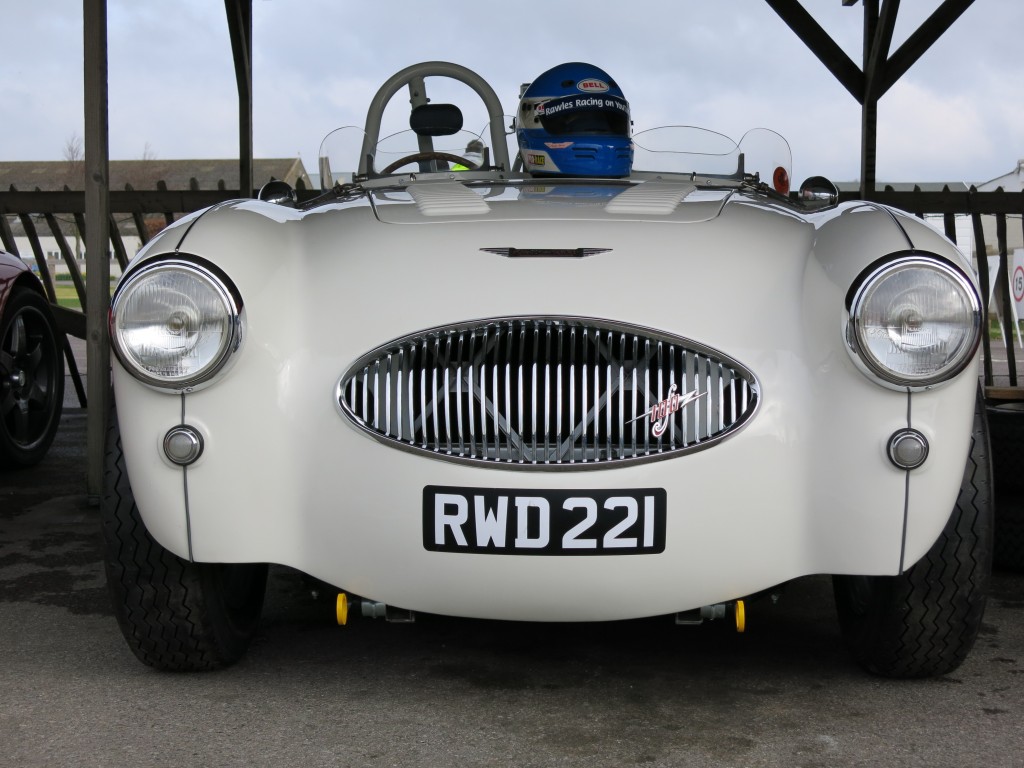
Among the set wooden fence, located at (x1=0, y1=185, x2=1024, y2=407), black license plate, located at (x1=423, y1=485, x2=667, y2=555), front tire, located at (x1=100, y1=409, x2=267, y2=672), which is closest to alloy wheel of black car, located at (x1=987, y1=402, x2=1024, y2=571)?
black license plate, located at (x1=423, y1=485, x2=667, y2=555)

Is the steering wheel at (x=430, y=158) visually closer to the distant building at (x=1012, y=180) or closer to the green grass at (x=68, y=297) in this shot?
the green grass at (x=68, y=297)

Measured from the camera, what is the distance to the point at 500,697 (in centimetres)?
254

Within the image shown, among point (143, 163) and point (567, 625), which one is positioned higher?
point (143, 163)

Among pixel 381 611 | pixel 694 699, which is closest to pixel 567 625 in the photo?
pixel 694 699

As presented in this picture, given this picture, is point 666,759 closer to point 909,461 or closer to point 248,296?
point 909,461

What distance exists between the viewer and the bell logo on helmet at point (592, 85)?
3.84 m

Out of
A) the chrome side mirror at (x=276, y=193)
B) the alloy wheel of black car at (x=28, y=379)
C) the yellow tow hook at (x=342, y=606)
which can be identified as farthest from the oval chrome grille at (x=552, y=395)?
the alloy wheel of black car at (x=28, y=379)

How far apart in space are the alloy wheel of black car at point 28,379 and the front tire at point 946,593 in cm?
423

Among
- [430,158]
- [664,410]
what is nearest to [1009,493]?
[664,410]

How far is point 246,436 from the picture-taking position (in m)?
2.37

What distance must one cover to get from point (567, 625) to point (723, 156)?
174 cm

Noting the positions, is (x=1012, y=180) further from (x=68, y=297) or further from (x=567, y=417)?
(x=567, y=417)

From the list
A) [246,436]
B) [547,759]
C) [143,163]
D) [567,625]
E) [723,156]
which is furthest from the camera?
[143,163]

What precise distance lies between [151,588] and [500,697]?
781 mm
